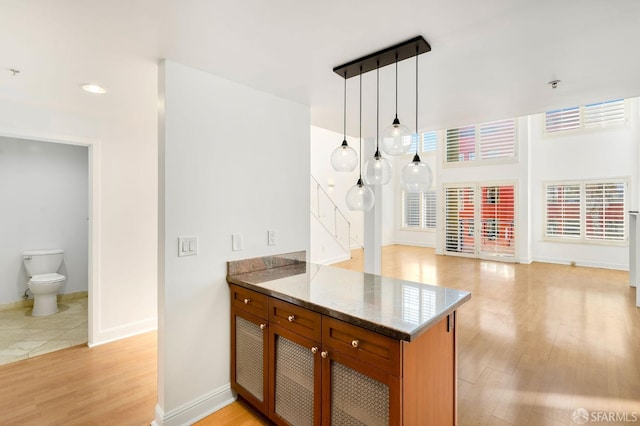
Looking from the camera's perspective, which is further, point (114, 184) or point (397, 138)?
point (114, 184)

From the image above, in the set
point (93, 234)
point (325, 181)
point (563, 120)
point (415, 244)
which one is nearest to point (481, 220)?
point (415, 244)

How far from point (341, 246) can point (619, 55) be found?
257 inches

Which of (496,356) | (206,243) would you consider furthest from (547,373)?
(206,243)

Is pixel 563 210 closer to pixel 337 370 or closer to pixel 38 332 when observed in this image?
pixel 337 370

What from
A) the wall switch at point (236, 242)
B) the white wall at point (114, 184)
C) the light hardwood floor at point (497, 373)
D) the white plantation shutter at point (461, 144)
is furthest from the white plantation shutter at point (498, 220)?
the white wall at point (114, 184)

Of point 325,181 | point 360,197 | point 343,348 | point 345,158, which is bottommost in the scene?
point 343,348

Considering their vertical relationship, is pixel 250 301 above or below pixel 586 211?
below

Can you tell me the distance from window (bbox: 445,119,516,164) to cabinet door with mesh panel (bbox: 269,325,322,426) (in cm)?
760

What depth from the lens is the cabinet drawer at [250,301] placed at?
2.03 metres

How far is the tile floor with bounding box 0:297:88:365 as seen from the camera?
9.89ft

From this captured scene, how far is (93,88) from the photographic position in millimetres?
2488

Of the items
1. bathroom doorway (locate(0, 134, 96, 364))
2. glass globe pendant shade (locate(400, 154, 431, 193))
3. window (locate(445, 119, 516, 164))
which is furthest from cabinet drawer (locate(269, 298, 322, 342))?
window (locate(445, 119, 516, 164))

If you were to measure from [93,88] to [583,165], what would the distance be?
925 centimetres

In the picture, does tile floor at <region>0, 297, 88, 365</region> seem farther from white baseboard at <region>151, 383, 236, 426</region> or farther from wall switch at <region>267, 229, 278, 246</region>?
wall switch at <region>267, 229, 278, 246</region>
